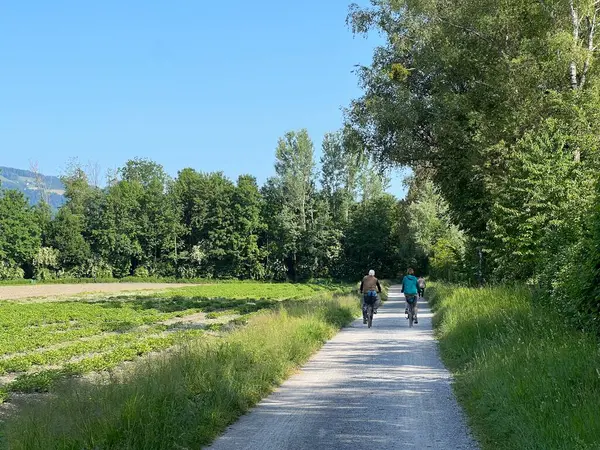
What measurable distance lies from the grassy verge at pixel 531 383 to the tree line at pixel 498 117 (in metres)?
1.57

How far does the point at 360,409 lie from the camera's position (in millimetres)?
7512

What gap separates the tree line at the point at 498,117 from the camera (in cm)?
1700

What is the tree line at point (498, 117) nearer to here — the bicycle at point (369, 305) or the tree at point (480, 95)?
the tree at point (480, 95)

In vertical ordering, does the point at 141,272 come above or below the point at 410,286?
below

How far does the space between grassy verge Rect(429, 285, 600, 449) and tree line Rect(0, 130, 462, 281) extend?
256ft

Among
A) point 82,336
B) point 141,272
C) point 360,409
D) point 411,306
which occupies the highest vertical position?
point 411,306

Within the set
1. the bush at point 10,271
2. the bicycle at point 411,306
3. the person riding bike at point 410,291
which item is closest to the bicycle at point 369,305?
the person riding bike at point 410,291

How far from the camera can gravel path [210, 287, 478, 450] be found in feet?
20.2

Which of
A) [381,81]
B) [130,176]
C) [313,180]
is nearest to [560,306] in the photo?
[381,81]

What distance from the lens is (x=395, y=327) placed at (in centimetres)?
1856

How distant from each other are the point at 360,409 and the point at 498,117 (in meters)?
17.3

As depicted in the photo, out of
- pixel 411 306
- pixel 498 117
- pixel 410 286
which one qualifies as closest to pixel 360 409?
pixel 411 306

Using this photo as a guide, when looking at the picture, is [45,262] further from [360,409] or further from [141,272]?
[360,409]

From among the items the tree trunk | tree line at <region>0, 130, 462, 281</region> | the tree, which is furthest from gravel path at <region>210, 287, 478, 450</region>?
tree line at <region>0, 130, 462, 281</region>
